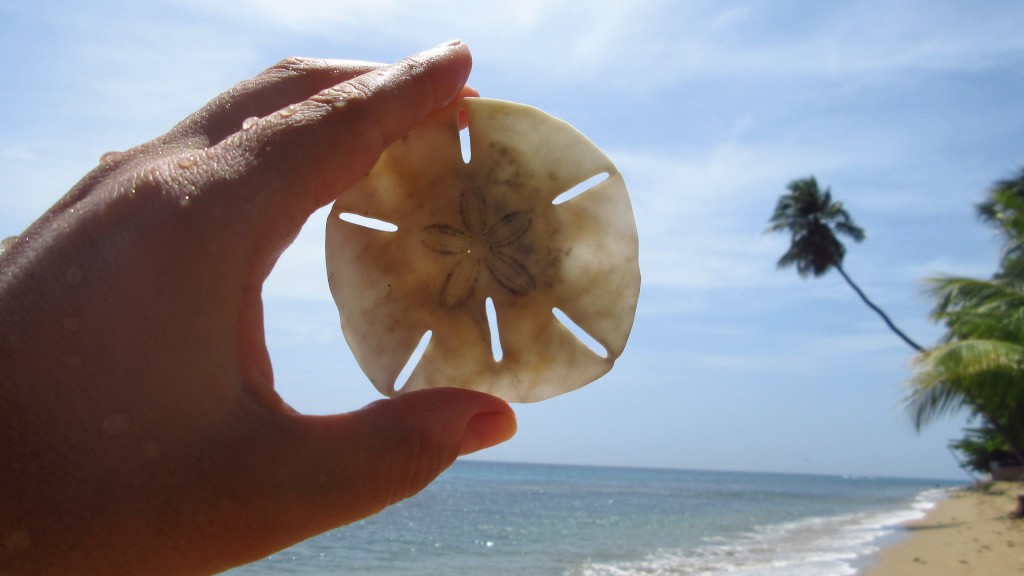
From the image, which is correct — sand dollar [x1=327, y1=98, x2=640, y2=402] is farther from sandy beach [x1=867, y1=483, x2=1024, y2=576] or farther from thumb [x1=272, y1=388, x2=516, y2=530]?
sandy beach [x1=867, y1=483, x2=1024, y2=576]

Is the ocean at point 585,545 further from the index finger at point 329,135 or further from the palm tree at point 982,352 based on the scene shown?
the index finger at point 329,135

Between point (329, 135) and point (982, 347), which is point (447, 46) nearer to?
point (329, 135)

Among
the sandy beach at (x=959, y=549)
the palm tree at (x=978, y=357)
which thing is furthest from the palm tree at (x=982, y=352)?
the sandy beach at (x=959, y=549)

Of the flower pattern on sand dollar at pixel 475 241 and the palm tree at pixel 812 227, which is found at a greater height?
the palm tree at pixel 812 227


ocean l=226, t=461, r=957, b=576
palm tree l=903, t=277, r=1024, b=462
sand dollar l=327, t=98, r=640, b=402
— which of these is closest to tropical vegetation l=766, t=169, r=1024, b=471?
palm tree l=903, t=277, r=1024, b=462

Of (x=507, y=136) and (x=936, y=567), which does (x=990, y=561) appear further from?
(x=507, y=136)

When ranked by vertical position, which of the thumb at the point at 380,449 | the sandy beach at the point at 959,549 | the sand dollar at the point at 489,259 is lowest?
the sandy beach at the point at 959,549

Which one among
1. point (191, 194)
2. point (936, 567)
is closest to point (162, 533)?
point (191, 194)
